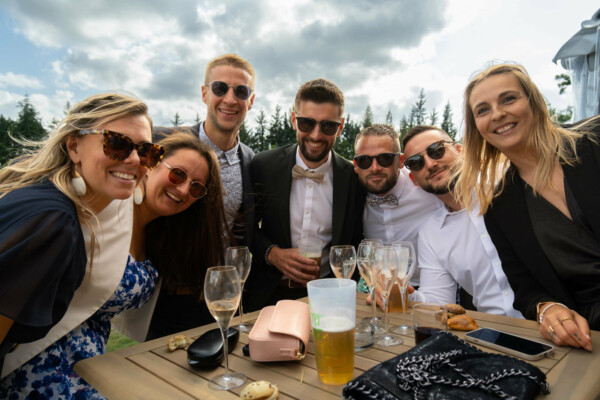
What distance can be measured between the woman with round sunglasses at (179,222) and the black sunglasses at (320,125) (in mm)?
1279

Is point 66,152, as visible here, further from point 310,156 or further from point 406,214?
point 406,214

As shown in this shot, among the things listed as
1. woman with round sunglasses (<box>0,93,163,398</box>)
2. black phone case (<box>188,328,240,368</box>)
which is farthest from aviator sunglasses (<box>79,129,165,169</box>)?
black phone case (<box>188,328,240,368</box>)

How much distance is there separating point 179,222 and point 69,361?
1290mm

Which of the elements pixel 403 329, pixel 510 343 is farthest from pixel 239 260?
pixel 510 343

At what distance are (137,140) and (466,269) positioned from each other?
267cm

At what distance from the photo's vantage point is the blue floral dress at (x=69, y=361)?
1735 millimetres

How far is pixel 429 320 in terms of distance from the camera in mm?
1647

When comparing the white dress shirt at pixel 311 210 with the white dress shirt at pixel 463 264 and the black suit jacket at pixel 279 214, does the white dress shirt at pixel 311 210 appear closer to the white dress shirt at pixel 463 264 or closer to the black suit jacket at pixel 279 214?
the black suit jacket at pixel 279 214

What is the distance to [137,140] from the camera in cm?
212

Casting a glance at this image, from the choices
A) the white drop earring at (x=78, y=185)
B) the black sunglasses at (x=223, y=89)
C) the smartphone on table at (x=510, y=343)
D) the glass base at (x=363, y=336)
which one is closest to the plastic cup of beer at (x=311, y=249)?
the glass base at (x=363, y=336)

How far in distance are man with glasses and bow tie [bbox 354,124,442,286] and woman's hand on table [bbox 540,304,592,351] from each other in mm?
1770

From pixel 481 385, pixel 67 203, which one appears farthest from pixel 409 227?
pixel 67 203

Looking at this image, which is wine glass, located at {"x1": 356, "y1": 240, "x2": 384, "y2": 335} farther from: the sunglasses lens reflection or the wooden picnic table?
the sunglasses lens reflection

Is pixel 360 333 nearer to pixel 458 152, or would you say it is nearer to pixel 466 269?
pixel 466 269
